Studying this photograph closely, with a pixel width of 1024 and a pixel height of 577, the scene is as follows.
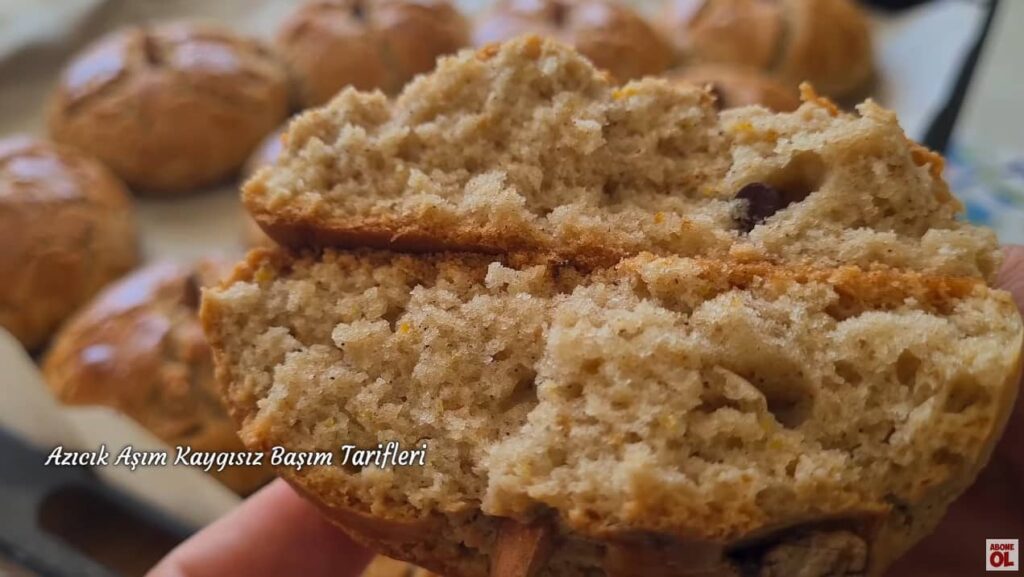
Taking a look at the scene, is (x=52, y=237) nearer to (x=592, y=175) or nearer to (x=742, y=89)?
(x=592, y=175)

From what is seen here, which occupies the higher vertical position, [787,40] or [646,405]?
[787,40]

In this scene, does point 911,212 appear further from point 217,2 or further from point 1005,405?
point 217,2

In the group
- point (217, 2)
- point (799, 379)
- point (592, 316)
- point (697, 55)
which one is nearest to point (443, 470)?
point (592, 316)

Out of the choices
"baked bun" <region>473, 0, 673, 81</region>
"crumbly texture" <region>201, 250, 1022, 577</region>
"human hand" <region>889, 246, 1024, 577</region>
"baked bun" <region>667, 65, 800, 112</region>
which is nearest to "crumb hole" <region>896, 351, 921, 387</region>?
"crumbly texture" <region>201, 250, 1022, 577</region>

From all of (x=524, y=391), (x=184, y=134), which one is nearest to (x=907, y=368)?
(x=524, y=391)

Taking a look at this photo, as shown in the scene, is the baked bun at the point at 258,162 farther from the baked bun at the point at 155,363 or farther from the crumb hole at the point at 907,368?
the crumb hole at the point at 907,368

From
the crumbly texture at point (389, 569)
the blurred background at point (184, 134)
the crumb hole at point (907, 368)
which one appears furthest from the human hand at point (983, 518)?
the blurred background at point (184, 134)
